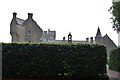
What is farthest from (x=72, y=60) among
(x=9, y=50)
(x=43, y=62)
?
(x=9, y=50)

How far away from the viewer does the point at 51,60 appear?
71.0 ft

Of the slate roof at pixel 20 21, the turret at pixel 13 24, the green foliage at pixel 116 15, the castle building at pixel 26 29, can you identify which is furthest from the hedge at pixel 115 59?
the slate roof at pixel 20 21

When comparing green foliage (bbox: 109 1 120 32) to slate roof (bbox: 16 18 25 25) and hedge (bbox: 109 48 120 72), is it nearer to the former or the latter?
hedge (bbox: 109 48 120 72)

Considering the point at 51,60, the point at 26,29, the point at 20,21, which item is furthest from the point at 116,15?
the point at 20,21

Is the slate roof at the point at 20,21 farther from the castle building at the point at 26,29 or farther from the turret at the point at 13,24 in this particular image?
the turret at the point at 13,24

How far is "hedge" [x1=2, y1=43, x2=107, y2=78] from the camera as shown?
846 inches

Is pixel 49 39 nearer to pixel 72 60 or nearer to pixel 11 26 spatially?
pixel 11 26

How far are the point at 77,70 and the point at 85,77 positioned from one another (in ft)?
2.59

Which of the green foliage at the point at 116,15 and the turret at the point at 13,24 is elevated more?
the turret at the point at 13,24

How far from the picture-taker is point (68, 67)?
21.7 meters

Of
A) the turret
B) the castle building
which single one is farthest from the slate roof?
the turret

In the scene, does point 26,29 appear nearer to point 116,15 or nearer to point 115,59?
point 115,59

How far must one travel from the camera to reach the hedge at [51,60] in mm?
21484

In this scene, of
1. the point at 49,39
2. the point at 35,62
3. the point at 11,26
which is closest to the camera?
the point at 35,62
